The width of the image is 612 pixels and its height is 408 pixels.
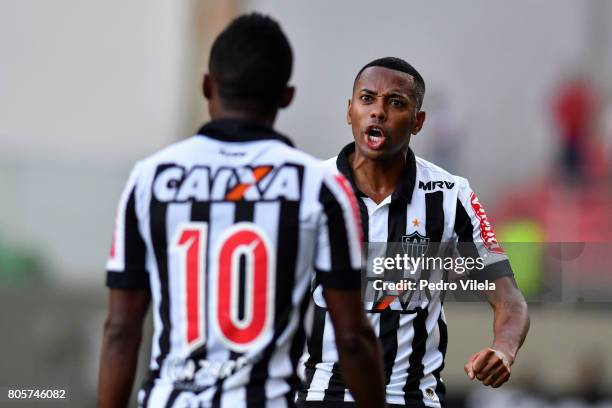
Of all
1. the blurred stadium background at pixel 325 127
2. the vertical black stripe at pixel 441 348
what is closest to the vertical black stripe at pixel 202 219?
the vertical black stripe at pixel 441 348

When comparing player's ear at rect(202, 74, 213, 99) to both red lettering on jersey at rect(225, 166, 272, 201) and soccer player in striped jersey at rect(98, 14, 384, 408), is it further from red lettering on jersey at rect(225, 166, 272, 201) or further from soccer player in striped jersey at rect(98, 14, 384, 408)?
red lettering on jersey at rect(225, 166, 272, 201)

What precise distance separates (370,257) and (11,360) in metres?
6.15

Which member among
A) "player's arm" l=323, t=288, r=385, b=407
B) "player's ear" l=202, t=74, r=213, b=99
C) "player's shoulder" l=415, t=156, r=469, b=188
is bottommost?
"player's arm" l=323, t=288, r=385, b=407

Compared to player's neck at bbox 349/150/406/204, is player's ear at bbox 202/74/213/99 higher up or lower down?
higher up

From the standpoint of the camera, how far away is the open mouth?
5184mm

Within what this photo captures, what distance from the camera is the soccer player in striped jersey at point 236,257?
3.39m

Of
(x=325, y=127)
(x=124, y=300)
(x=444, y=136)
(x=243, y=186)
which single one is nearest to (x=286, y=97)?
(x=243, y=186)

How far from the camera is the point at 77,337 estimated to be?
35.3ft

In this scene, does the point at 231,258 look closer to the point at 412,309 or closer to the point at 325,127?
the point at 412,309

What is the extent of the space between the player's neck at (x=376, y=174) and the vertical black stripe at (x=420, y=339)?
23 centimetres

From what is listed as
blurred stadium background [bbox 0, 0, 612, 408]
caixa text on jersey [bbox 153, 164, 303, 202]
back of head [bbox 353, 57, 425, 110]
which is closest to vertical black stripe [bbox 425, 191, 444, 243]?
back of head [bbox 353, 57, 425, 110]

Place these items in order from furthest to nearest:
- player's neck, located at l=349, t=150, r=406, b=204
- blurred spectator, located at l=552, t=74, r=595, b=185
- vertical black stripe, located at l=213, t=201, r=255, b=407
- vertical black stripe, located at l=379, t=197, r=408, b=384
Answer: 1. blurred spectator, located at l=552, t=74, r=595, b=185
2. player's neck, located at l=349, t=150, r=406, b=204
3. vertical black stripe, located at l=379, t=197, r=408, b=384
4. vertical black stripe, located at l=213, t=201, r=255, b=407

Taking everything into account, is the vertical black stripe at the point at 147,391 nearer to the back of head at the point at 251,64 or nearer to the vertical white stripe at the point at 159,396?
the vertical white stripe at the point at 159,396

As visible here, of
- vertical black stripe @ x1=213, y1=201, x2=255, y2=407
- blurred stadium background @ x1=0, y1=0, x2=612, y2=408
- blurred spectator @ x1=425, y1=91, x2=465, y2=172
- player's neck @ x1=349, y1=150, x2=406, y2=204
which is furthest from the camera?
blurred spectator @ x1=425, y1=91, x2=465, y2=172
